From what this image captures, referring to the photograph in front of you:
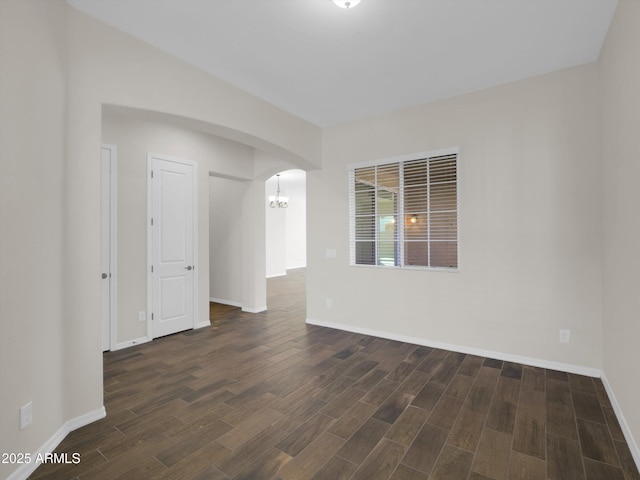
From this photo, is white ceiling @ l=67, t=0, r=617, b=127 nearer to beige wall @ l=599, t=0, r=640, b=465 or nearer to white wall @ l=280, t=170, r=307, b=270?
beige wall @ l=599, t=0, r=640, b=465

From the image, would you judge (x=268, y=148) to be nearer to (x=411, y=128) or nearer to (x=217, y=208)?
(x=411, y=128)

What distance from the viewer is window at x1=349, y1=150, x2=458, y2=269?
12.6 feet

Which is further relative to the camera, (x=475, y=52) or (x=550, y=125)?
(x=550, y=125)

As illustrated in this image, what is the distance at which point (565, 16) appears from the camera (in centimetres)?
241

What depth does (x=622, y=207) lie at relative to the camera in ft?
7.52

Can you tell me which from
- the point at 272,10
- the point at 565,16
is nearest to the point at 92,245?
the point at 272,10

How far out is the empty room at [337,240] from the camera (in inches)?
76.8

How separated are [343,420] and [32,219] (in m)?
2.46

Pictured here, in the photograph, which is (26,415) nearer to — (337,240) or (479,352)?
(337,240)

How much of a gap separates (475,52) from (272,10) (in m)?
1.85

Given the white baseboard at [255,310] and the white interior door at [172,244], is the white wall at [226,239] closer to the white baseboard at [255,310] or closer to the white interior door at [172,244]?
the white baseboard at [255,310]

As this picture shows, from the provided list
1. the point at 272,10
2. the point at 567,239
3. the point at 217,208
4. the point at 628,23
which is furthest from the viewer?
the point at 217,208

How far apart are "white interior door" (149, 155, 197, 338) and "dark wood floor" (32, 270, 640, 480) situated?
788 mm

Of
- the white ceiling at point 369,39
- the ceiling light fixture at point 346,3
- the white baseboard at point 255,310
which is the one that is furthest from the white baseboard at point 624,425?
the white baseboard at point 255,310
